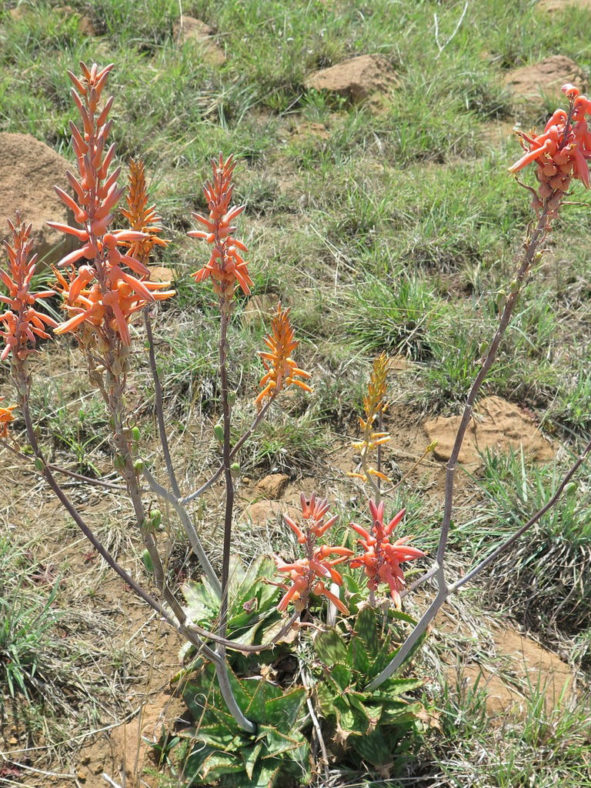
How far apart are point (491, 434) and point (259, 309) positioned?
1443 mm

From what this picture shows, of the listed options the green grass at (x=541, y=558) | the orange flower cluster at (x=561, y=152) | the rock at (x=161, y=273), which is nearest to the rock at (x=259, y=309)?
the rock at (x=161, y=273)

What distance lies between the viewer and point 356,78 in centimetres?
557

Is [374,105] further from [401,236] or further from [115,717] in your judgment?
[115,717]

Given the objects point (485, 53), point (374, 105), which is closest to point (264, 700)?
point (374, 105)

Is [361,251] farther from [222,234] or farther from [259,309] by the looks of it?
[222,234]

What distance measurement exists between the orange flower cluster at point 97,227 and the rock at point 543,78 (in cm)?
503

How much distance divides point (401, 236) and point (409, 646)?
2910 mm

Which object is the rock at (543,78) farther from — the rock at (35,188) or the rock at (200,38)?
the rock at (35,188)

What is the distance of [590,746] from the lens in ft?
8.25

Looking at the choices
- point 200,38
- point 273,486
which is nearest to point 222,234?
point 273,486

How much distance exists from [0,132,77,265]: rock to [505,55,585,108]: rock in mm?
3566

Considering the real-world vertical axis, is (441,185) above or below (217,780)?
above

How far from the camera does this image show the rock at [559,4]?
684cm

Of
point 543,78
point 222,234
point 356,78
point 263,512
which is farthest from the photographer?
point 543,78
